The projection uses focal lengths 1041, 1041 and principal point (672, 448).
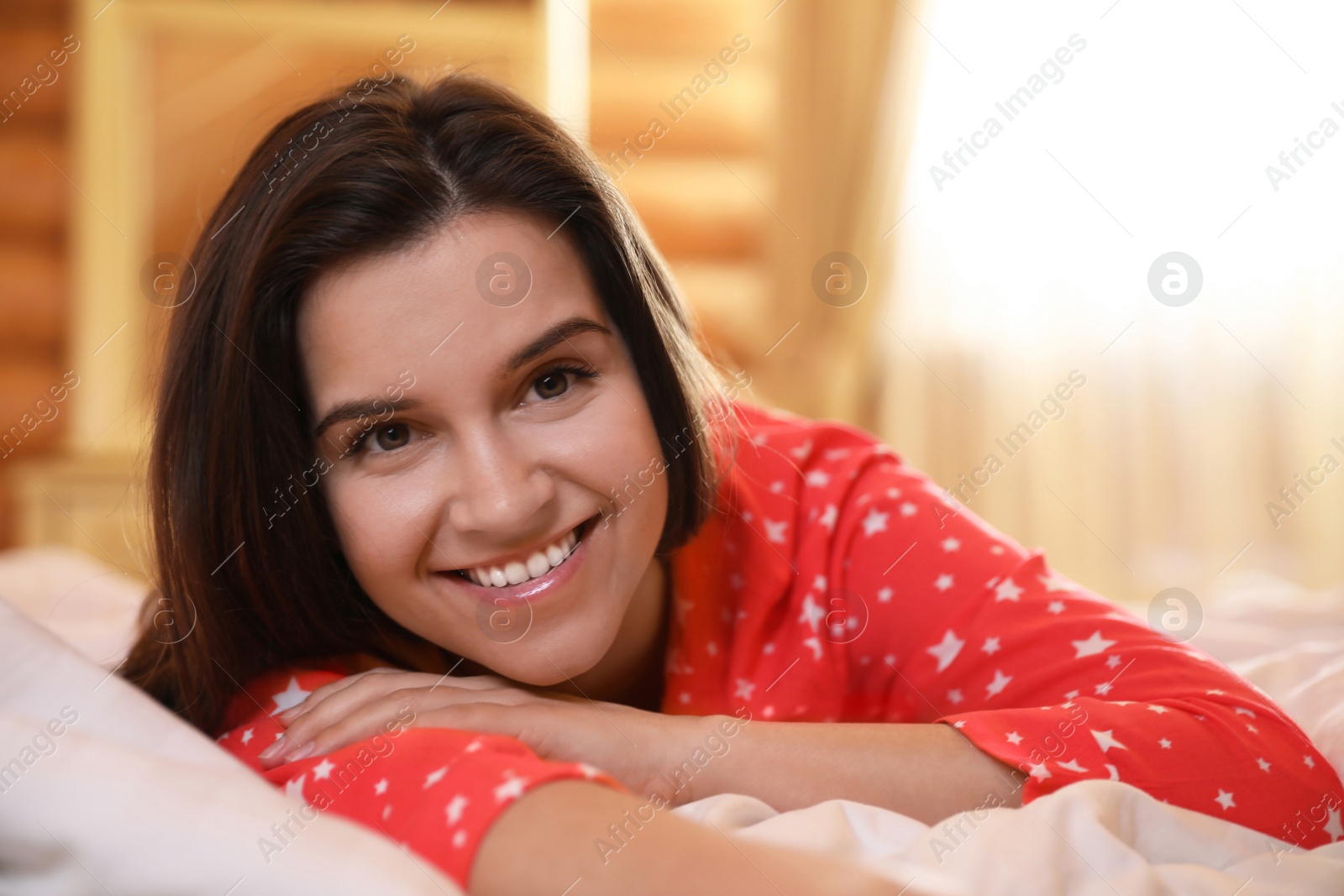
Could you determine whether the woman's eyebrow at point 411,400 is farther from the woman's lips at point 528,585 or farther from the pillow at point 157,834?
the pillow at point 157,834

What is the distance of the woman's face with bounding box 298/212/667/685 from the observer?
0.84 metres

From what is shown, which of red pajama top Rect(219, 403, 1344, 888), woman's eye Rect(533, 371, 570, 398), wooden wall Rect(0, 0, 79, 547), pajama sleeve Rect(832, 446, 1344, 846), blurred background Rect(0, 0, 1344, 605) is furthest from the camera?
wooden wall Rect(0, 0, 79, 547)

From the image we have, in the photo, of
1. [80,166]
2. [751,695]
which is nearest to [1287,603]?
[751,695]

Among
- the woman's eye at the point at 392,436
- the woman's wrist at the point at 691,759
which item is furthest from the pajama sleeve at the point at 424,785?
the woman's eye at the point at 392,436

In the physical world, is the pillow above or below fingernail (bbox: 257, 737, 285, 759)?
above

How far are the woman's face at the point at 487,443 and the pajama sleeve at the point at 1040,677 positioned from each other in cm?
28

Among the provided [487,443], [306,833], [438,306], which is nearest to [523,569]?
[487,443]

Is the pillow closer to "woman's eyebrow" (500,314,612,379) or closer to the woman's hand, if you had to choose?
the woman's hand

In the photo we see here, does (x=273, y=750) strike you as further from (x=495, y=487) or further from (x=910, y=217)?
(x=910, y=217)

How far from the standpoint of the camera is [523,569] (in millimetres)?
911

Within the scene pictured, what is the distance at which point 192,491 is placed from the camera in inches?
36.5

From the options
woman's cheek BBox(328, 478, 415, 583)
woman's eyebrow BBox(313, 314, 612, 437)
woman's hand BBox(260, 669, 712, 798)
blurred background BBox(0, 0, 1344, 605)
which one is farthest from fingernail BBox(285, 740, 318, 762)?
blurred background BBox(0, 0, 1344, 605)

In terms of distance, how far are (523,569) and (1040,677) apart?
0.47 metres

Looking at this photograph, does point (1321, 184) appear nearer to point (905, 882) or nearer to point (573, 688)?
point (573, 688)
